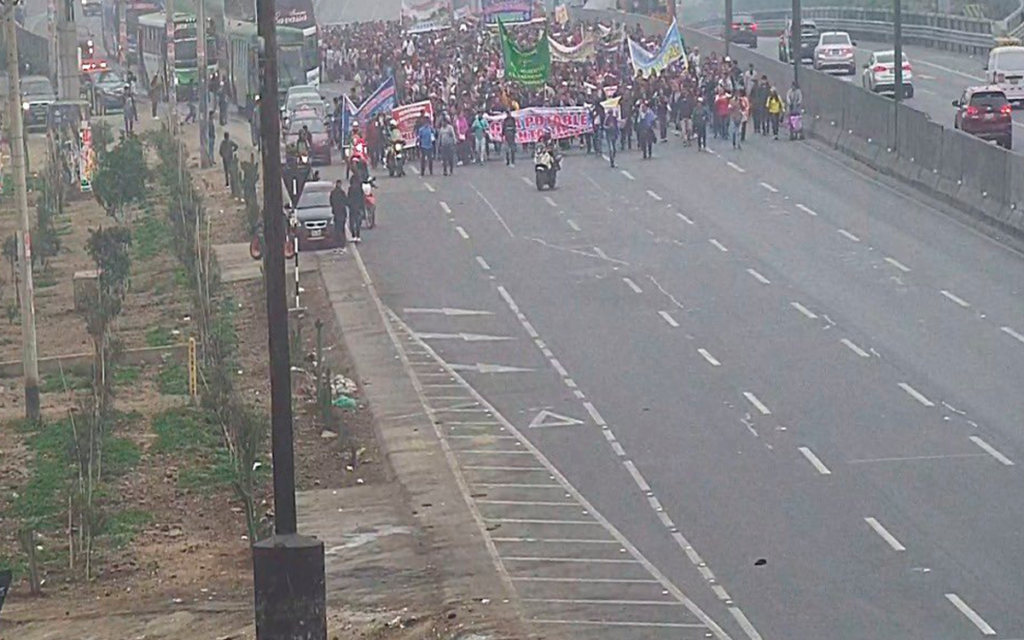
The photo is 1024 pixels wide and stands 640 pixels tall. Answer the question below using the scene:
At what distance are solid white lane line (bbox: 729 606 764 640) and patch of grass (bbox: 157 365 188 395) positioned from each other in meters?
13.7

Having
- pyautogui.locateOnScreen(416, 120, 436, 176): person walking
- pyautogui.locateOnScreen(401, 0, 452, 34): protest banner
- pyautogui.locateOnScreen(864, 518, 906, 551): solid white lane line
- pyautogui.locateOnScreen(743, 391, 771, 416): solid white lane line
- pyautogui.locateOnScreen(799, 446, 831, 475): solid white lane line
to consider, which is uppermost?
pyautogui.locateOnScreen(401, 0, 452, 34): protest banner

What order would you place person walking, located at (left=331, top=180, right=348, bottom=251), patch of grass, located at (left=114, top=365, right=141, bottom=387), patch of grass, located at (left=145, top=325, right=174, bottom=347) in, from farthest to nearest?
1. person walking, located at (left=331, top=180, right=348, bottom=251)
2. patch of grass, located at (left=145, top=325, right=174, bottom=347)
3. patch of grass, located at (left=114, top=365, right=141, bottom=387)

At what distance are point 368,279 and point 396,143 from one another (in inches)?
547

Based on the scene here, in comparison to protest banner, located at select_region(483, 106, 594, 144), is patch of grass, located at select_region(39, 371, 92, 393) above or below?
below

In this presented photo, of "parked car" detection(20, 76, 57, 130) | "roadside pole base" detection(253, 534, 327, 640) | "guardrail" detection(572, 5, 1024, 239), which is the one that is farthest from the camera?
"parked car" detection(20, 76, 57, 130)

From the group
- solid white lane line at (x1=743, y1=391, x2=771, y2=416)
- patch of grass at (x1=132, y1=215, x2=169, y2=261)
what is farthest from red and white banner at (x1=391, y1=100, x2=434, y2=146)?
solid white lane line at (x1=743, y1=391, x2=771, y2=416)

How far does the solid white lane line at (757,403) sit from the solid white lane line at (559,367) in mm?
2932

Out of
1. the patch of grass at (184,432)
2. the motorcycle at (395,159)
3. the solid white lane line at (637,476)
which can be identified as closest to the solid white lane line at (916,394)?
the solid white lane line at (637,476)

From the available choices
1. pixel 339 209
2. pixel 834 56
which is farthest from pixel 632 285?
pixel 834 56

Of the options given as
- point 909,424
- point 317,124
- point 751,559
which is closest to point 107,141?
point 317,124

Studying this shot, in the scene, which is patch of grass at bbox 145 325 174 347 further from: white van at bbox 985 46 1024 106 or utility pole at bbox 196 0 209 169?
white van at bbox 985 46 1024 106

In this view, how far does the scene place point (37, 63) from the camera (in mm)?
100000

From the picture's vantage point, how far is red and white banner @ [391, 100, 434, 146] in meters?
53.8

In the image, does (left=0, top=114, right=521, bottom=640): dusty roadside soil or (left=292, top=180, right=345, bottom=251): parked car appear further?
(left=292, top=180, right=345, bottom=251): parked car
